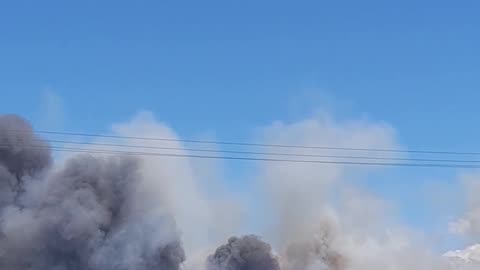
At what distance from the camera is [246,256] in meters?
144

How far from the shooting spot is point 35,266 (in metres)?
128

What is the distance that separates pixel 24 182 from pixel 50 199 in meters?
4.91

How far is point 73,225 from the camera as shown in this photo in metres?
127

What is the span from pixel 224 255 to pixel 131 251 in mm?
18158

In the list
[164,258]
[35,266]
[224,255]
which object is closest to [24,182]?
[35,266]

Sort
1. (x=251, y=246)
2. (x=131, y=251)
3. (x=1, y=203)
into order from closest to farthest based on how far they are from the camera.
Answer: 1. (x=1, y=203)
2. (x=131, y=251)
3. (x=251, y=246)

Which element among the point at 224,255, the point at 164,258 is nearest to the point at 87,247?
the point at 164,258

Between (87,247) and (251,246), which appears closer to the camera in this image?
(87,247)

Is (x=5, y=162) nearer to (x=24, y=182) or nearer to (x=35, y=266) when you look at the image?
(x=24, y=182)

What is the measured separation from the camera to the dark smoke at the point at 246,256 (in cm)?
14325

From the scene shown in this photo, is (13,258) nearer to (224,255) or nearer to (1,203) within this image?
(1,203)

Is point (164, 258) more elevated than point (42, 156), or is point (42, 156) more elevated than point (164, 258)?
point (42, 156)

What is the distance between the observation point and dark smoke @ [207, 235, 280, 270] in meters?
143

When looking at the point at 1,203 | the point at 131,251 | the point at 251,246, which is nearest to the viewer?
the point at 1,203
